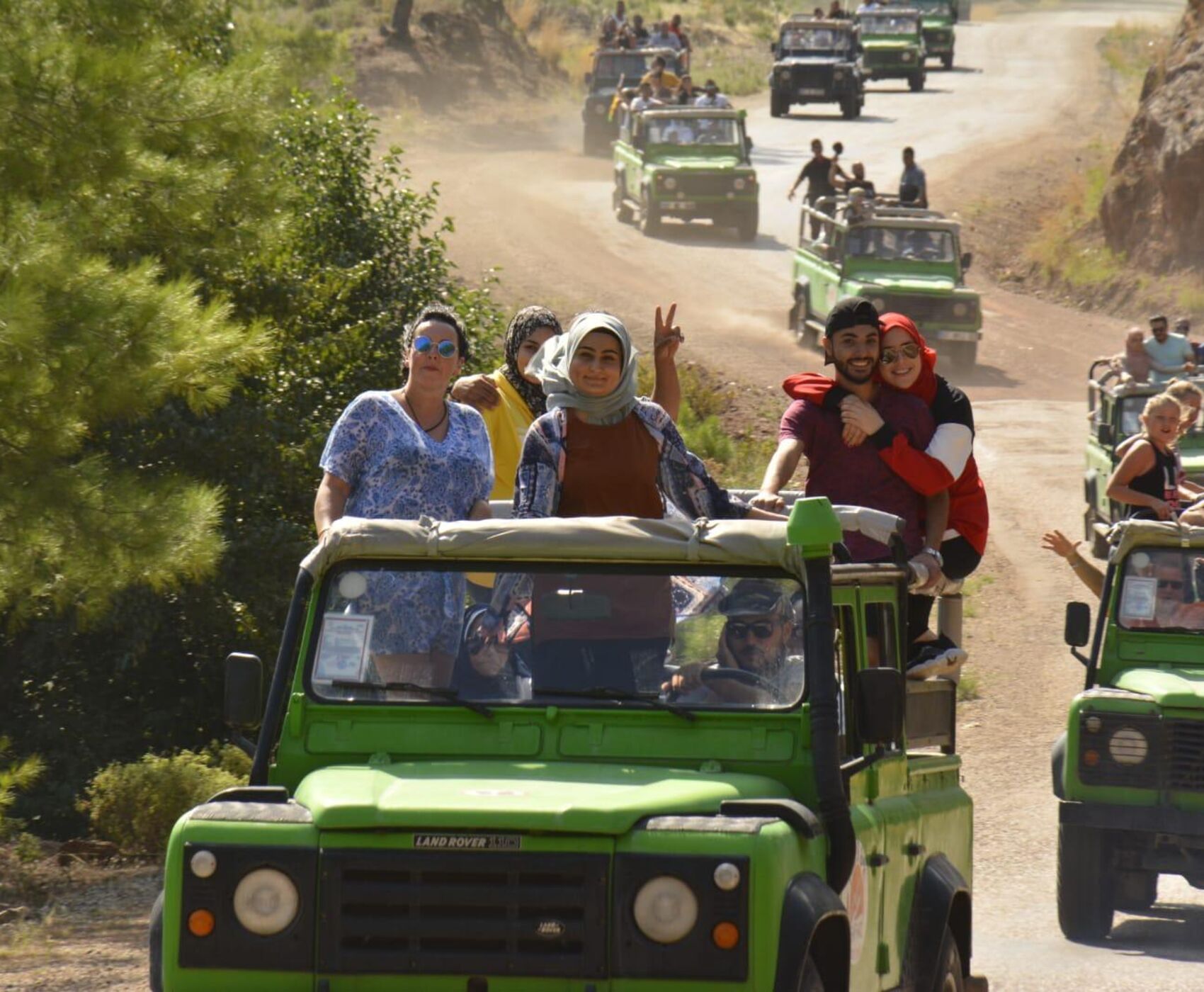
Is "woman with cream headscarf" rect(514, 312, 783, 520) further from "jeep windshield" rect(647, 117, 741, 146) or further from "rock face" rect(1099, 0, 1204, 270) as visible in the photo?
"rock face" rect(1099, 0, 1204, 270)

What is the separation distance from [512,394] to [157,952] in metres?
3.48

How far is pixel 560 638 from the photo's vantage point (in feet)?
17.9

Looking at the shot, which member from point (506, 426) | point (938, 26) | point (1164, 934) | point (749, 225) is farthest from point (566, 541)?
point (938, 26)

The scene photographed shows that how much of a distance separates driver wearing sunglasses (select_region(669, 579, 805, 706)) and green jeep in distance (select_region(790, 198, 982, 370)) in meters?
21.0

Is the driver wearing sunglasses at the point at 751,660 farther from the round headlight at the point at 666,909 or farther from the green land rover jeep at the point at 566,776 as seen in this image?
the round headlight at the point at 666,909

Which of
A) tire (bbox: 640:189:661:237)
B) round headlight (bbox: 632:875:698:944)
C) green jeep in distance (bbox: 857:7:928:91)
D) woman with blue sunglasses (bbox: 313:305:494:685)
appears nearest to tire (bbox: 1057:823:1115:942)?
woman with blue sunglasses (bbox: 313:305:494:685)

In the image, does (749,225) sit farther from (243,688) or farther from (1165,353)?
(243,688)

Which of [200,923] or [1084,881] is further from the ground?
[200,923]

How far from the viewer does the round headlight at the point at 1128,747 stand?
9.53 metres

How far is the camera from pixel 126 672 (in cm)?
1373

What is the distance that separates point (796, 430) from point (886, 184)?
33424 mm

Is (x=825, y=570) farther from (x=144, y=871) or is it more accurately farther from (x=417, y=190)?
(x=417, y=190)

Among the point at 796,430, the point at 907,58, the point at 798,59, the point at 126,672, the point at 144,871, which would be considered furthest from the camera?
the point at 907,58

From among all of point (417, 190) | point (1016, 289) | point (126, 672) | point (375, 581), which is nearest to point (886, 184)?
point (1016, 289)
